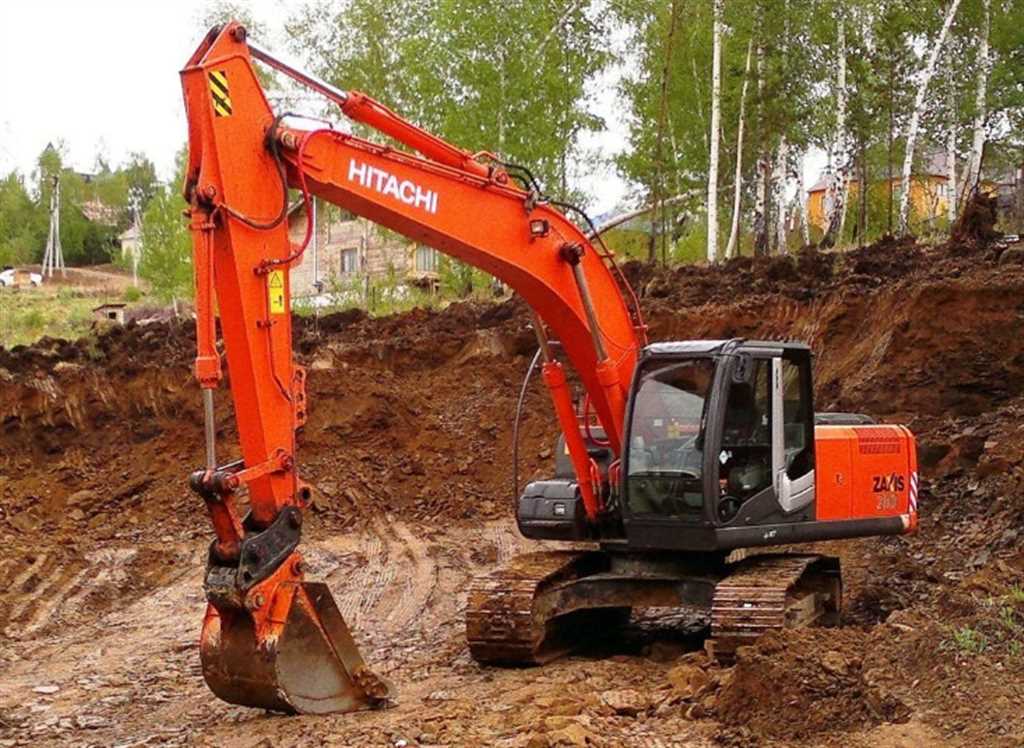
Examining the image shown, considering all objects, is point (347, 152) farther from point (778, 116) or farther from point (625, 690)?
point (778, 116)

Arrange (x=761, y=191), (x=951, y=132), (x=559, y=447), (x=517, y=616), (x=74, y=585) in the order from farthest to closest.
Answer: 1. (x=951, y=132)
2. (x=761, y=191)
3. (x=74, y=585)
4. (x=559, y=447)
5. (x=517, y=616)

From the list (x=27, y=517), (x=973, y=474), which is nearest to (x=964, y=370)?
(x=973, y=474)

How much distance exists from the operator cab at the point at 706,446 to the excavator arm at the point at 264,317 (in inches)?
67.3

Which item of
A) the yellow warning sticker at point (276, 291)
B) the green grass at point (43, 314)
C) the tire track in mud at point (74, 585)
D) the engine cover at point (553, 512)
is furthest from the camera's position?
the green grass at point (43, 314)

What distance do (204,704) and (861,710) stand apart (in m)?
3.78

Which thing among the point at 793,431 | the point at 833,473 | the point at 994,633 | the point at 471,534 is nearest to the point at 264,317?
the point at 793,431

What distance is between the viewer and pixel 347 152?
6.87 meters

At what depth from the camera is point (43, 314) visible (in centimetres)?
3117

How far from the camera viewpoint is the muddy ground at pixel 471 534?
6.29 m

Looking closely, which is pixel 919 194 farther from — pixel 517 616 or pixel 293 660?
pixel 293 660

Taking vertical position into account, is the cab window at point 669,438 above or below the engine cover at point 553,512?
above

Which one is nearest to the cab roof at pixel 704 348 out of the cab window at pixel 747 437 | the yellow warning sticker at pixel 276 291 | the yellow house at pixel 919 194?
the cab window at pixel 747 437

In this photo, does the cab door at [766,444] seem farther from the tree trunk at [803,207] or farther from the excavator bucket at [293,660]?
the tree trunk at [803,207]

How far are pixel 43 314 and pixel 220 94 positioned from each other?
87.8 feet
